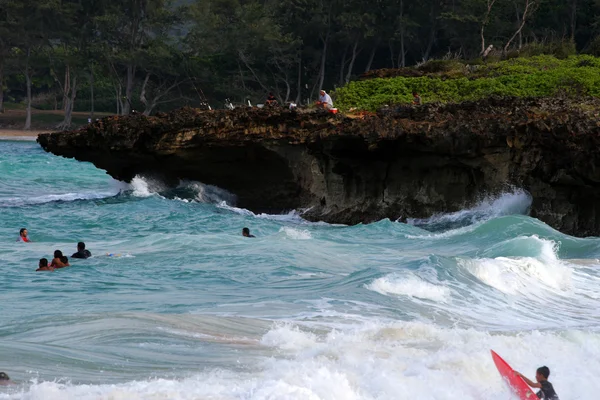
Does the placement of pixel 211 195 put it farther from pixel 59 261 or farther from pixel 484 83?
pixel 59 261

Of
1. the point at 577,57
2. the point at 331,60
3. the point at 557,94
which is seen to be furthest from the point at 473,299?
the point at 331,60

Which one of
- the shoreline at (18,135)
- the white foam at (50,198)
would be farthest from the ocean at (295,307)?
the shoreline at (18,135)

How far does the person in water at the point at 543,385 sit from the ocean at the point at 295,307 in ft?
1.36

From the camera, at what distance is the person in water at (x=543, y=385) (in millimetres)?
9820

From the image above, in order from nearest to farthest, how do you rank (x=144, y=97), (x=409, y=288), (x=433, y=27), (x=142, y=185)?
1. (x=409, y=288)
2. (x=142, y=185)
3. (x=433, y=27)
4. (x=144, y=97)

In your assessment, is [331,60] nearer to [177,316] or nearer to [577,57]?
[577,57]

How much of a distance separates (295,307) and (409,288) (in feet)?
7.52

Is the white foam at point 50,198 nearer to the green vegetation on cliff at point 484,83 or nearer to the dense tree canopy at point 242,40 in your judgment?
the green vegetation on cliff at point 484,83

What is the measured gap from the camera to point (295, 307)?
1412 centimetres

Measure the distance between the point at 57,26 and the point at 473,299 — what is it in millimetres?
68530

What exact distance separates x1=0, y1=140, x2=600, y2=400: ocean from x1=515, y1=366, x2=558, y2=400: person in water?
41 cm

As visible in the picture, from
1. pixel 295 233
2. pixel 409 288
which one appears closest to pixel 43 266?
pixel 409 288

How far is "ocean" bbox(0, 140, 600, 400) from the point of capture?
10.1m

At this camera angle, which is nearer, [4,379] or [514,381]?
[4,379]
